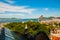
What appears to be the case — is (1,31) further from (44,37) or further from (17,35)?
(44,37)

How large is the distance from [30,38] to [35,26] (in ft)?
27.8

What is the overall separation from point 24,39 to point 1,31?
23 centimetres

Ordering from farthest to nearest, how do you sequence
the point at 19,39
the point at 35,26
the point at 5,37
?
the point at 35,26
the point at 19,39
the point at 5,37

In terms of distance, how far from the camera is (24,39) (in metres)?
1.43

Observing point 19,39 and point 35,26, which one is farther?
point 35,26

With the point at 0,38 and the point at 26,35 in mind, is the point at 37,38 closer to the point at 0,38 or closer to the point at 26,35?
the point at 26,35

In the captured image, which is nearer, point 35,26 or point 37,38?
point 37,38

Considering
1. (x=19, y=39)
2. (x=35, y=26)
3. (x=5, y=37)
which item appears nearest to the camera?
(x=5, y=37)

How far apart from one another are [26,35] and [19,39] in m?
0.07

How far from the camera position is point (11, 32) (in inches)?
54.7

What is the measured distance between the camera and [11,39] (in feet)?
4.46

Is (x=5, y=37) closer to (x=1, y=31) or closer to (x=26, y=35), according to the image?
(x=1, y=31)

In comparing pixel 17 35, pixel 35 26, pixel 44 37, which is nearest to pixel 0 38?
pixel 17 35

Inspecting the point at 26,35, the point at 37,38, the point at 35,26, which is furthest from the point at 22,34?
the point at 35,26
